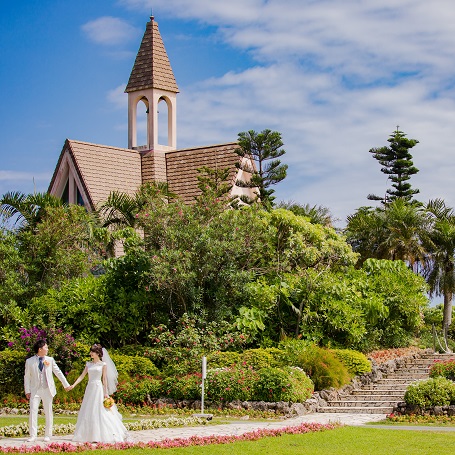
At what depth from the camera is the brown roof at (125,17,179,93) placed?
40.5 metres

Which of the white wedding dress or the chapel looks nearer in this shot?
the white wedding dress

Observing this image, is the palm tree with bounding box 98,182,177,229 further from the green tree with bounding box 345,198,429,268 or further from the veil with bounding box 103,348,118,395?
the veil with bounding box 103,348,118,395

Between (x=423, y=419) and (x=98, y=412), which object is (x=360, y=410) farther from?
(x=98, y=412)

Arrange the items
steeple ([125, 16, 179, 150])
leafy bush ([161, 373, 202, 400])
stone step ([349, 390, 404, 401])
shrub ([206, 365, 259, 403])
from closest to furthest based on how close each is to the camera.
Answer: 1. shrub ([206, 365, 259, 403])
2. leafy bush ([161, 373, 202, 400])
3. stone step ([349, 390, 404, 401])
4. steeple ([125, 16, 179, 150])

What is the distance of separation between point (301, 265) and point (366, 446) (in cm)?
1375

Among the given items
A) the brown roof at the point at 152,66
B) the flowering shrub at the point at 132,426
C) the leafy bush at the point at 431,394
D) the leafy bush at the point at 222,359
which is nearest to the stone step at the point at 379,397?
the leafy bush at the point at 431,394

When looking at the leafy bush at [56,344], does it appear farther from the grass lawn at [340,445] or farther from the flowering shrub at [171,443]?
the grass lawn at [340,445]

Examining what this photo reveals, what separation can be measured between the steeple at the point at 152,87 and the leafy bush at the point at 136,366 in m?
17.8

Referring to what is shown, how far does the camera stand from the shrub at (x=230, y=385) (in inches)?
812

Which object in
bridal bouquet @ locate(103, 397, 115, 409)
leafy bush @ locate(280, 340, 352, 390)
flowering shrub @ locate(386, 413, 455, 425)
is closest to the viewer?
bridal bouquet @ locate(103, 397, 115, 409)

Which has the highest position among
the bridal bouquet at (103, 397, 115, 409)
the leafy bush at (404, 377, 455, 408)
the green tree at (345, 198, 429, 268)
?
the green tree at (345, 198, 429, 268)

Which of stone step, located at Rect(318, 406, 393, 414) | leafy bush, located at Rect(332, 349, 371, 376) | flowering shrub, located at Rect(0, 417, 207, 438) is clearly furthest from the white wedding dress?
leafy bush, located at Rect(332, 349, 371, 376)

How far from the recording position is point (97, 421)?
14617 mm

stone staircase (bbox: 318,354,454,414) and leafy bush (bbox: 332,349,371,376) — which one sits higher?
leafy bush (bbox: 332,349,371,376)
